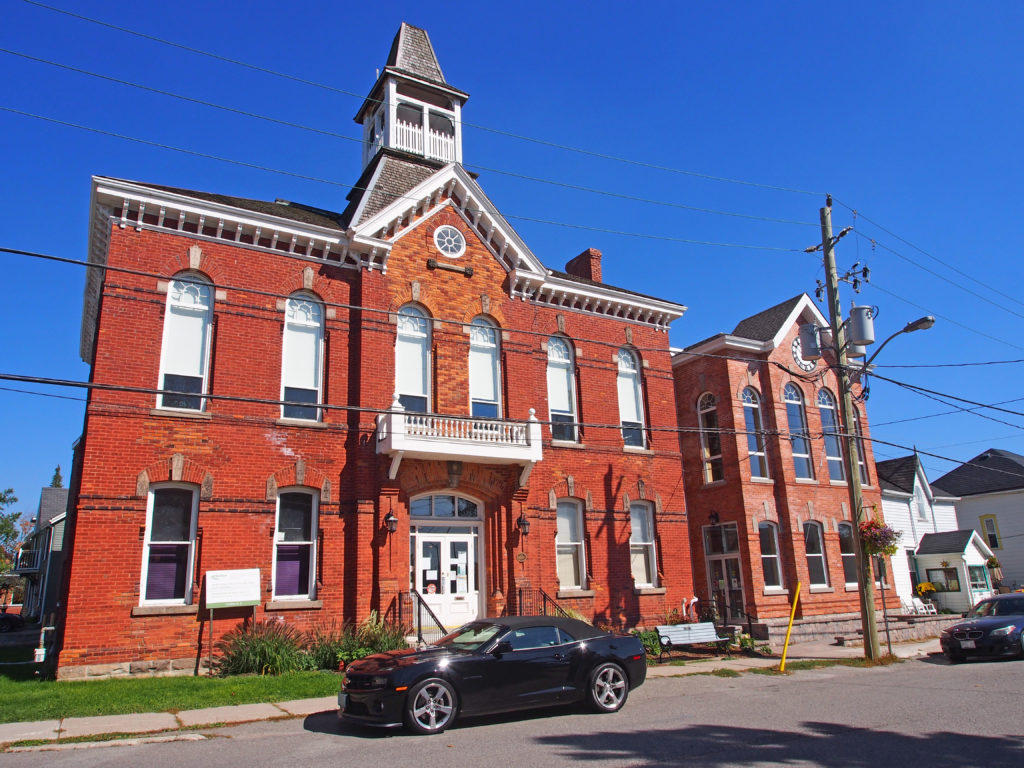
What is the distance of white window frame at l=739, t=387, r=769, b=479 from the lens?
1007 inches

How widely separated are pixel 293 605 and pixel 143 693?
391 centimetres

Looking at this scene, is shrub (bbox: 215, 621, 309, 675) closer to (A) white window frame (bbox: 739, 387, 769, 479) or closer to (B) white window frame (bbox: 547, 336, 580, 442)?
(B) white window frame (bbox: 547, 336, 580, 442)

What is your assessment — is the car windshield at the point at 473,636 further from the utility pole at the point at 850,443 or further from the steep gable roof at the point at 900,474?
the steep gable roof at the point at 900,474

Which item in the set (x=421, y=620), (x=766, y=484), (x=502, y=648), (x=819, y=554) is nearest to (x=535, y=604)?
(x=421, y=620)

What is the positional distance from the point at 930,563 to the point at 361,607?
88.1 feet

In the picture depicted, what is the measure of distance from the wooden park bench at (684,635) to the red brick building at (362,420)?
273cm

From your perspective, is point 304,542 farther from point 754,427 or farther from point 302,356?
point 754,427

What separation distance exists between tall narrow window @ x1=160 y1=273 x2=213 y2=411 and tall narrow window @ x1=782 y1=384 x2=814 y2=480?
19.3 metres

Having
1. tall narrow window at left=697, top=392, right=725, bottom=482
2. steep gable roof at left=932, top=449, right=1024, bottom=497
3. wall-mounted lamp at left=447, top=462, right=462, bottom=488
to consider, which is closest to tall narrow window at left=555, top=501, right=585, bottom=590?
wall-mounted lamp at left=447, top=462, right=462, bottom=488

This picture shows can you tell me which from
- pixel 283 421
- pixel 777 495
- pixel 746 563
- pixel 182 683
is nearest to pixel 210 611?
pixel 182 683

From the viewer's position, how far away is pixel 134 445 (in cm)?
1531

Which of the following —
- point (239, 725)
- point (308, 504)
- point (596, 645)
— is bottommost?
point (239, 725)

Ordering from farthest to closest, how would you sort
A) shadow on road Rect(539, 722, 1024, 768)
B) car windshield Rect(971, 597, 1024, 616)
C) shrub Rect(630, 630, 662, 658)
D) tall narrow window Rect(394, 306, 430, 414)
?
1. tall narrow window Rect(394, 306, 430, 414)
2. car windshield Rect(971, 597, 1024, 616)
3. shrub Rect(630, 630, 662, 658)
4. shadow on road Rect(539, 722, 1024, 768)

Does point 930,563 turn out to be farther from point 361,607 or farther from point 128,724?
point 128,724
